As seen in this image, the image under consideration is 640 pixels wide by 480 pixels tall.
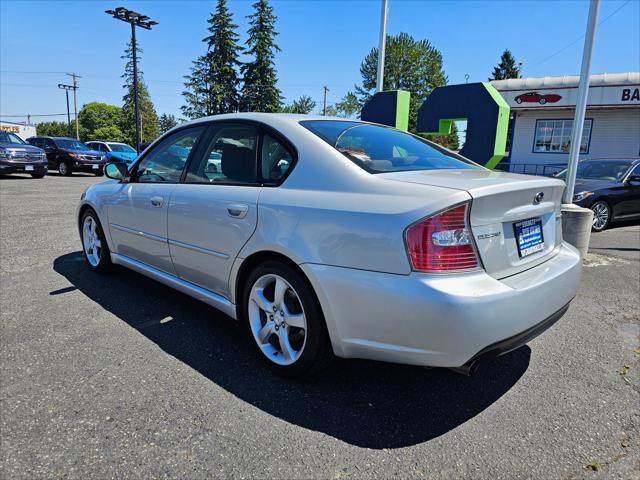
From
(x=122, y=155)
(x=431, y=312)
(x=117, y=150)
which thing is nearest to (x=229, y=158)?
(x=431, y=312)

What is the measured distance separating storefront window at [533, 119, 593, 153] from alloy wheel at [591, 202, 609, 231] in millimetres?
12565

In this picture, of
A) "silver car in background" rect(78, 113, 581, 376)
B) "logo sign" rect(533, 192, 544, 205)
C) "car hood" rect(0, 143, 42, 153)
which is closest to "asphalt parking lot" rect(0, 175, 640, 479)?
"silver car in background" rect(78, 113, 581, 376)

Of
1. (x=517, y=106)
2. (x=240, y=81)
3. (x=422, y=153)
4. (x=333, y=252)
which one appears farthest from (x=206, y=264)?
(x=240, y=81)

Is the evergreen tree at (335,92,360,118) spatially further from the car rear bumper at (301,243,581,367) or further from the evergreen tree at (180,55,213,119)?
the car rear bumper at (301,243,581,367)

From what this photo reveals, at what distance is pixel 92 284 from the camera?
Result: 4.24m

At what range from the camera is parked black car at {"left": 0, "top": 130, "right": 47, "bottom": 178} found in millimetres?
14422

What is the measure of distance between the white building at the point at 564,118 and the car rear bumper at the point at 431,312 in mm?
18137

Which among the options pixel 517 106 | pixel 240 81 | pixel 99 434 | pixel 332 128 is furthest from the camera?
pixel 240 81

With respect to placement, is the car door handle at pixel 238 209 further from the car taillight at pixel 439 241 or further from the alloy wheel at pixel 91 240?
the alloy wheel at pixel 91 240

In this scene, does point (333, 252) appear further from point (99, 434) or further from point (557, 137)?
point (557, 137)

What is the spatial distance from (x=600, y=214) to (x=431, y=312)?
793cm

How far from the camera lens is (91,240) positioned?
4.60m

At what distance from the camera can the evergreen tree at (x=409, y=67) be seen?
56875 millimetres

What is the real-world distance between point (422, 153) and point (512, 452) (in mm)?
1886
